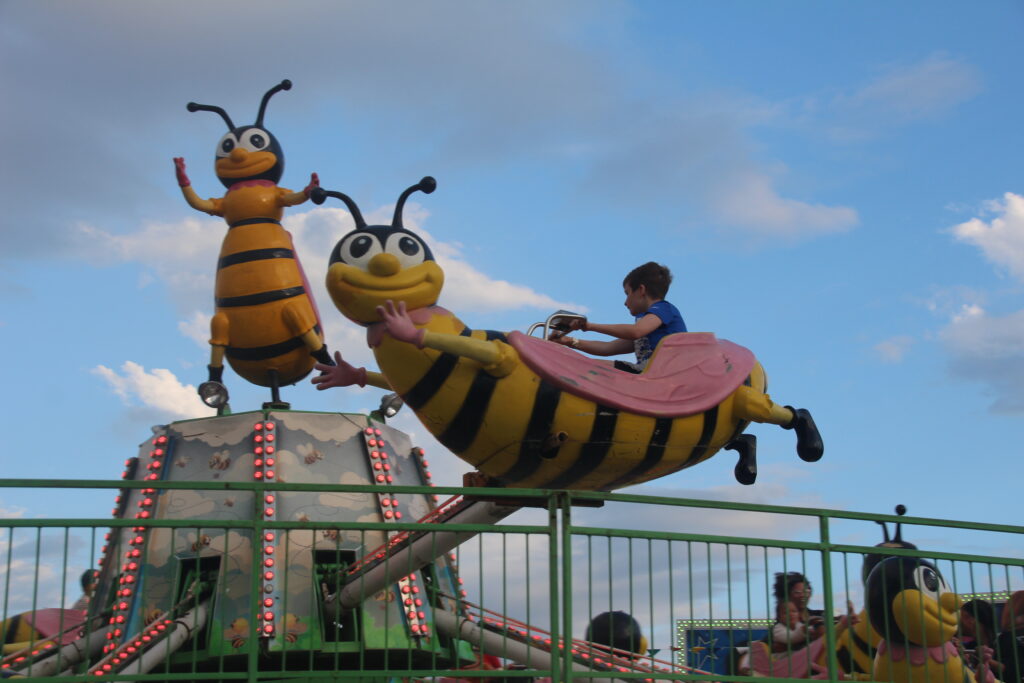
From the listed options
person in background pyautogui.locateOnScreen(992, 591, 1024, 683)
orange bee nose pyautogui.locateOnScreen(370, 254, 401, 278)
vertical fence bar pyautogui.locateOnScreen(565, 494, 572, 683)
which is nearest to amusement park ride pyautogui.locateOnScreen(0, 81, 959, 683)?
orange bee nose pyautogui.locateOnScreen(370, 254, 401, 278)

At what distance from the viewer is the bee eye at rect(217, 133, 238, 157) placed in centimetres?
1280

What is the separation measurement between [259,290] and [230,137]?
5.65 feet

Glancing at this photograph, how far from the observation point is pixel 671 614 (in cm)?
A: 611

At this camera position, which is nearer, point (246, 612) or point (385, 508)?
point (246, 612)

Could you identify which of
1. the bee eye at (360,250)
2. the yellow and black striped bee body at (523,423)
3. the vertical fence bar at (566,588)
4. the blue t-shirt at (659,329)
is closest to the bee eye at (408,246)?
the bee eye at (360,250)

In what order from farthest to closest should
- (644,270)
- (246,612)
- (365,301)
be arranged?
(246,612) < (644,270) < (365,301)

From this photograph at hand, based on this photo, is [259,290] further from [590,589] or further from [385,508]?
[590,589]

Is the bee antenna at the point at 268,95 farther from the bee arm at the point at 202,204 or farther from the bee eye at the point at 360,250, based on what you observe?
the bee eye at the point at 360,250

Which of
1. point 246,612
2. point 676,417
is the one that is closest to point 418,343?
point 676,417

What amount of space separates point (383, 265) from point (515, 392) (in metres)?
0.98

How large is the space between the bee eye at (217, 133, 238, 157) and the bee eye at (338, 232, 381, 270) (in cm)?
643

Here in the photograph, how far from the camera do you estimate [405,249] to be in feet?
22.4

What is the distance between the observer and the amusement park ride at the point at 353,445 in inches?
260

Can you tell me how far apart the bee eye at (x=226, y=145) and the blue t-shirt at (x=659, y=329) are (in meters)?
6.87
